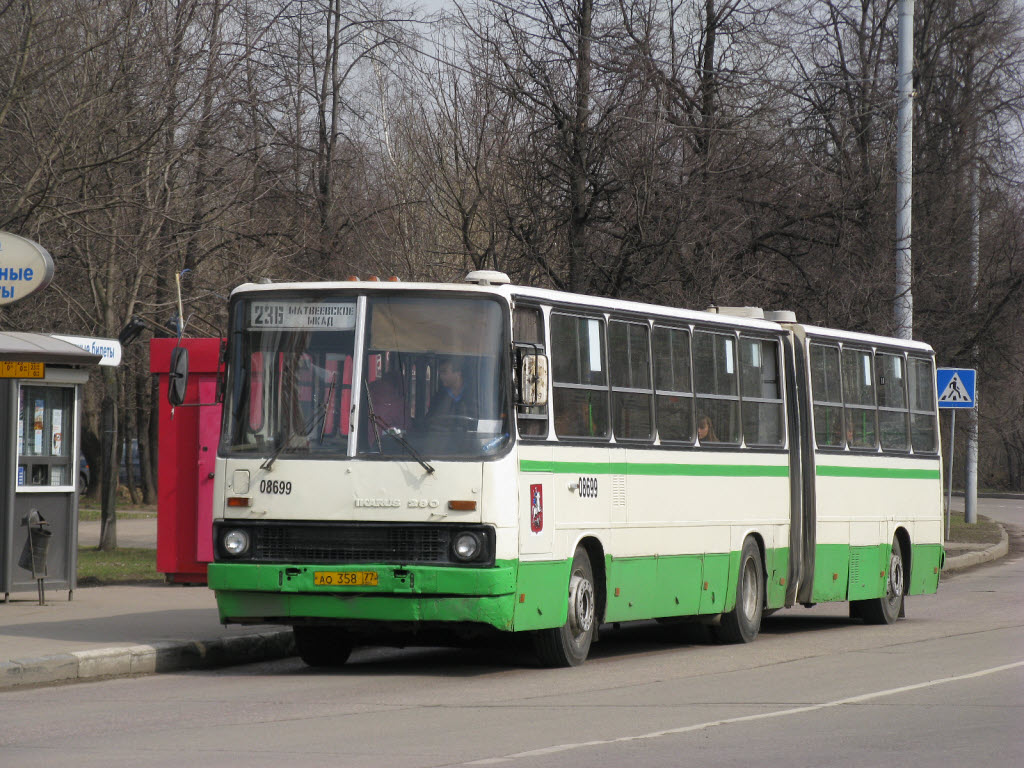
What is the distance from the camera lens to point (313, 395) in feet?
41.3

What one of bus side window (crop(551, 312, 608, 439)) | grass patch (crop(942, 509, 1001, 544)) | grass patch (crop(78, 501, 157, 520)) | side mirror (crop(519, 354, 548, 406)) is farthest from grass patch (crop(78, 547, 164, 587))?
grass patch (crop(942, 509, 1001, 544))

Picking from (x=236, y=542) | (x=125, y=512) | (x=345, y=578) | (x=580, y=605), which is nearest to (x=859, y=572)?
(x=580, y=605)

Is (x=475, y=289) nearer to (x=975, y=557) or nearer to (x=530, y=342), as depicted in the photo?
(x=530, y=342)

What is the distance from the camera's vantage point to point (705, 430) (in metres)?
15.6

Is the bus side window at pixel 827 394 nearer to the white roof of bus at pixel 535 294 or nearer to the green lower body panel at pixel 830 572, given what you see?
the green lower body panel at pixel 830 572

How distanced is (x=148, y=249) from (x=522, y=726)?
53.5 ft

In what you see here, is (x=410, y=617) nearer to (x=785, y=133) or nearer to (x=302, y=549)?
(x=302, y=549)

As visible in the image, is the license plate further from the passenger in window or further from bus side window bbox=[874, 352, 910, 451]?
bus side window bbox=[874, 352, 910, 451]

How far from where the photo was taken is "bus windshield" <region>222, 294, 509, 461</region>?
486 inches

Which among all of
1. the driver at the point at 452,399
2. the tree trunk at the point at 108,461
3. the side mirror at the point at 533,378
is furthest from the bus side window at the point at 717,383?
the tree trunk at the point at 108,461

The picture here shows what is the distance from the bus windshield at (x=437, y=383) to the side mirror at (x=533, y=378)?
6.1 inches

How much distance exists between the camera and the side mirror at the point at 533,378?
12297mm

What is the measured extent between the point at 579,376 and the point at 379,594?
253 centimetres

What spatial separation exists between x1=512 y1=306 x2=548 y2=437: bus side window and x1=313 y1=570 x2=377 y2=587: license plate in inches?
59.9
